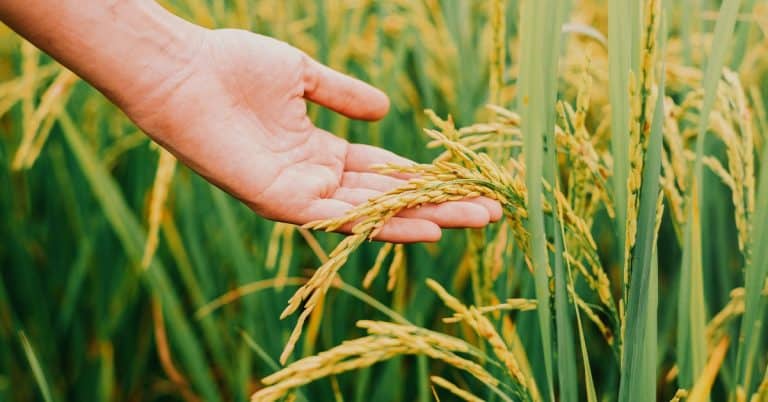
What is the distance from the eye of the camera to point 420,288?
4.22 feet

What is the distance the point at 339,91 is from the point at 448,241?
420 mm

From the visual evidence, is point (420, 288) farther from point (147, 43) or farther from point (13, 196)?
point (13, 196)

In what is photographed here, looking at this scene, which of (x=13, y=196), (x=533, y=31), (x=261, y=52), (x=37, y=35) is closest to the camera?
(x=533, y=31)

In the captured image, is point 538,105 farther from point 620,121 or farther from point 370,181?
point 370,181

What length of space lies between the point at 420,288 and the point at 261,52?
1.66 feet

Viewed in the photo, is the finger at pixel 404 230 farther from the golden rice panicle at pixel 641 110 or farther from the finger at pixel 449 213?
the golden rice panicle at pixel 641 110

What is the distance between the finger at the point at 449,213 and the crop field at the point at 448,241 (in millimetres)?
43

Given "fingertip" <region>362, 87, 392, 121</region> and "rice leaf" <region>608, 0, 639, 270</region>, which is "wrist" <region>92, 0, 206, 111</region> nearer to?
"fingertip" <region>362, 87, 392, 121</region>

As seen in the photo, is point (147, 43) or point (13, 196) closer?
point (147, 43)

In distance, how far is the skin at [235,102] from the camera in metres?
0.94

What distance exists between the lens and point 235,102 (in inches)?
42.6

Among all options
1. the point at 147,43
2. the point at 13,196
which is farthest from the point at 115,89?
the point at 13,196

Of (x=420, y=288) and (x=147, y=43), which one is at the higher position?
(x=147, y=43)

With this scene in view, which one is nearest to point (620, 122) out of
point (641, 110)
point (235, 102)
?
point (641, 110)
